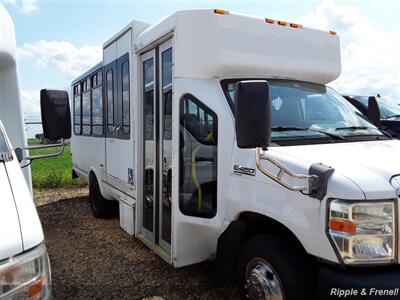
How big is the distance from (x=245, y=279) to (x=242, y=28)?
218 cm

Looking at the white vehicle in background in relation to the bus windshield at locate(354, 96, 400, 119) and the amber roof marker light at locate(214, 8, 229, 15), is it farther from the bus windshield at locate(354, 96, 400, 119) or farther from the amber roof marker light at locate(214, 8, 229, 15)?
the bus windshield at locate(354, 96, 400, 119)

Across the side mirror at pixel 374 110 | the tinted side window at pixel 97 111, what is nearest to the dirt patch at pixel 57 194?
the tinted side window at pixel 97 111

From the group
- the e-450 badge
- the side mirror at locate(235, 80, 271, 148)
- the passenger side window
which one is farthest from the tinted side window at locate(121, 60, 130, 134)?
the side mirror at locate(235, 80, 271, 148)

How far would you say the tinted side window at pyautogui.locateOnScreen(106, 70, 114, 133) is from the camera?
19.4 feet

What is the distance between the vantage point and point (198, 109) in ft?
12.0

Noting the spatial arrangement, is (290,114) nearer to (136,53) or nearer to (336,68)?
(336,68)

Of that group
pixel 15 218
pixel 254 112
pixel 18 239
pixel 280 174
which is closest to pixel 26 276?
pixel 18 239

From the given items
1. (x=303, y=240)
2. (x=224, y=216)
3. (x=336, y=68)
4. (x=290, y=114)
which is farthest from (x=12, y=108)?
(x=336, y=68)

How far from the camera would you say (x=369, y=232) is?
2.38m

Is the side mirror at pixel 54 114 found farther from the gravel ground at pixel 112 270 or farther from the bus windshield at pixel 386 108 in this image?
the bus windshield at pixel 386 108

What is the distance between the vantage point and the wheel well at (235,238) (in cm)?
319

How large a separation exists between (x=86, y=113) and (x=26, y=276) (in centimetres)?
584

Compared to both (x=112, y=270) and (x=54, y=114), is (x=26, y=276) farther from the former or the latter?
(x=112, y=270)

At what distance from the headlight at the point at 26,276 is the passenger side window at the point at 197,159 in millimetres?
1780
